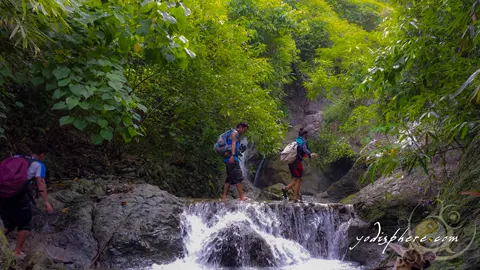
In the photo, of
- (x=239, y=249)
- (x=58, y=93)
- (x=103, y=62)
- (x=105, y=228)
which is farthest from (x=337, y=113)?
(x=58, y=93)

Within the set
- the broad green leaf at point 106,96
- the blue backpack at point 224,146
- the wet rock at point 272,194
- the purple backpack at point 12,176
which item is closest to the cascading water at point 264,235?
the blue backpack at point 224,146

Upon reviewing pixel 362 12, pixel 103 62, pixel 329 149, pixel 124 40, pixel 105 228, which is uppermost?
pixel 362 12

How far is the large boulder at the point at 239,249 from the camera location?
24.0 feet

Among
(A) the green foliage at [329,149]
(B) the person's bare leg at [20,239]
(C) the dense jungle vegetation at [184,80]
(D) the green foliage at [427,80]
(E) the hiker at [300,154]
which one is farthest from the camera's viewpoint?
(A) the green foliage at [329,149]

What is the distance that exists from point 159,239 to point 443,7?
568 centimetres

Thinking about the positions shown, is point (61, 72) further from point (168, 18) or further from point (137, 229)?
point (137, 229)

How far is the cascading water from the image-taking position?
24.2 ft

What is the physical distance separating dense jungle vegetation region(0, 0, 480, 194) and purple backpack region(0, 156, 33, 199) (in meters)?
0.62

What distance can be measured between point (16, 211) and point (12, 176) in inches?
23.4

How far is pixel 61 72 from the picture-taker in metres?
4.90

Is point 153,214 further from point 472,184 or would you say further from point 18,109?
point 472,184

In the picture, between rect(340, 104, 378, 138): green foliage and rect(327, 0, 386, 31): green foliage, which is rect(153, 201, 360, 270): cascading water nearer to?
rect(340, 104, 378, 138): green foliage

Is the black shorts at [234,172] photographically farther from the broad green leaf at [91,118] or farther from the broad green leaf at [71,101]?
the broad green leaf at [71,101]

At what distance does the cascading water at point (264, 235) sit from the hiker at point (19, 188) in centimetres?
225
